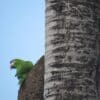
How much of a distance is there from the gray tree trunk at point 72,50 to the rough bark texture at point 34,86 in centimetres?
165

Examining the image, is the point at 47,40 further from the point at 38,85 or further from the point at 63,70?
the point at 38,85

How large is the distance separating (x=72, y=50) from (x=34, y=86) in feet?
6.58

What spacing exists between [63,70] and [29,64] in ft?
9.67

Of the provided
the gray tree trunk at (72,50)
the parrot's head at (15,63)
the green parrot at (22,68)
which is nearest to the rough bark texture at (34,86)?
the green parrot at (22,68)

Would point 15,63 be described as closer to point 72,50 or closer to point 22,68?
point 22,68

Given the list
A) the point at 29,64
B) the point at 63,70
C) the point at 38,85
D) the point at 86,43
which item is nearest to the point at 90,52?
the point at 86,43

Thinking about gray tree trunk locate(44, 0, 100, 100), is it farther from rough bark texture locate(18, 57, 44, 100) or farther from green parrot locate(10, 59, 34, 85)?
green parrot locate(10, 59, 34, 85)

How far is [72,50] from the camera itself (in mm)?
2969

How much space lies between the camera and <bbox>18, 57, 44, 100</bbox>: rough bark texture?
468 cm

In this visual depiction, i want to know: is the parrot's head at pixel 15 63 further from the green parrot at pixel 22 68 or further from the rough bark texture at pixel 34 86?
the rough bark texture at pixel 34 86

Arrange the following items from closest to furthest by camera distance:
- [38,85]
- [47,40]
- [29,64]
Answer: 1. [47,40]
2. [38,85]
3. [29,64]

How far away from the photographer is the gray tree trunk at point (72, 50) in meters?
2.92

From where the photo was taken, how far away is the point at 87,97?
289 centimetres

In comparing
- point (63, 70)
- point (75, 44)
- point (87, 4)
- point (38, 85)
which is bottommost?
point (38, 85)
